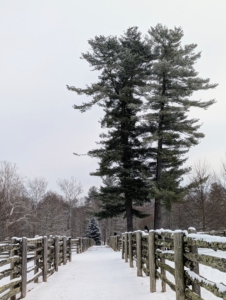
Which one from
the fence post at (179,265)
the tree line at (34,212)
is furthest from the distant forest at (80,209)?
the fence post at (179,265)

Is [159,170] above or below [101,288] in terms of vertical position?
above

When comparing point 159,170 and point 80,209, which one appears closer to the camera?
point 159,170

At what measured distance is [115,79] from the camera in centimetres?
2566

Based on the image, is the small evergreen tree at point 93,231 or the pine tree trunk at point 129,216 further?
the small evergreen tree at point 93,231

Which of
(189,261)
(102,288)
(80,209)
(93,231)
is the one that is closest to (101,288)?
(102,288)

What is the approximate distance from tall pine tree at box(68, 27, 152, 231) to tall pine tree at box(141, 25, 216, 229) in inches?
61.7

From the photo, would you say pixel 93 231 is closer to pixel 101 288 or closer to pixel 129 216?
pixel 129 216

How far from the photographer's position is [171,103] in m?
22.6

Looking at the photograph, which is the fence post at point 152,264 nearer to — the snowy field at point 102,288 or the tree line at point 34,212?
the snowy field at point 102,288

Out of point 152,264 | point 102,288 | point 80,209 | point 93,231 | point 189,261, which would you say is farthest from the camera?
point 80,209

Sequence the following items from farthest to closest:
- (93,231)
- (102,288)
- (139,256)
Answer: (93,231) < (139,256) < (102,288)

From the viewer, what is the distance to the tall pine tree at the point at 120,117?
76.8 feet

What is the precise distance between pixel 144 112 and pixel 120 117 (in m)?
2.50

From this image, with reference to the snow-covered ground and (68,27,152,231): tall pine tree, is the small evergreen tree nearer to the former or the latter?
(68,27,152,231): tall pine tree
